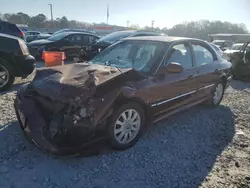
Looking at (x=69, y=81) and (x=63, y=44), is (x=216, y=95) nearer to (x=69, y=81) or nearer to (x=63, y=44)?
(x=69, y=81)

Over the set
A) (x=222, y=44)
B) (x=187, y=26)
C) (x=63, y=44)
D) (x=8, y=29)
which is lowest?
(x=63, y=44)

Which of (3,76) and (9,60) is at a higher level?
(9,60)

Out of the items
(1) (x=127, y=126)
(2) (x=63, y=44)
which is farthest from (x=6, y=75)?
(2) (x=63, y=44)

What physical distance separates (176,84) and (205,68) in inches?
43.2

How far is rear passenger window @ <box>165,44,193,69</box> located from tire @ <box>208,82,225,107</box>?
1208 millimetres

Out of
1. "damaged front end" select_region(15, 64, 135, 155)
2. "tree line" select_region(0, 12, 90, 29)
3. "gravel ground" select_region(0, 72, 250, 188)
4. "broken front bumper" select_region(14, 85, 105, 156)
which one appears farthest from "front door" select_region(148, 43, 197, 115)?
"tree line" select_region(0, 12, 90, 29)

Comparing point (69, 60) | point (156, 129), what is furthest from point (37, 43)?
point (156, 129)

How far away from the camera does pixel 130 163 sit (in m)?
3.03

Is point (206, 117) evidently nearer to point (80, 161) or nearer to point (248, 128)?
point (248, 128)

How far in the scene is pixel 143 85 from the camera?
330cm

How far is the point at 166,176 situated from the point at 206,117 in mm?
2280

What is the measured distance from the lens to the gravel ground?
268 cm

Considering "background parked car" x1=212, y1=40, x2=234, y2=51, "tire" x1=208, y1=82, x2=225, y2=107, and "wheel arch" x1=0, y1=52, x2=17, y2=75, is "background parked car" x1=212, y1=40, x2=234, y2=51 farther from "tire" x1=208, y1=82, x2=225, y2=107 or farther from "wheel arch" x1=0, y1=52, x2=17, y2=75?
"wheel arch" x1=0, y1=52, x2=17, y2=75

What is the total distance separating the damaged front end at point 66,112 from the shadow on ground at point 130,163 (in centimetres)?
30
